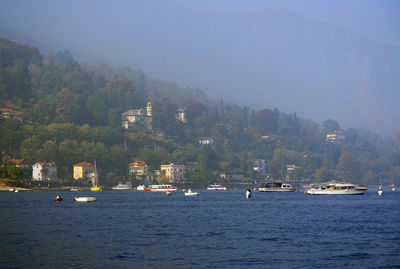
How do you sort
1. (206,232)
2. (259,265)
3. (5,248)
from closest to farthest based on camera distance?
(259,265) → (5,248) → (206,232)

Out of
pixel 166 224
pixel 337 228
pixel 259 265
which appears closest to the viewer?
pixel 259 265

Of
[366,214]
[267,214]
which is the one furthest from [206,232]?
[366,214]

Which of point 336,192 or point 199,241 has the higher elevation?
point 336,192

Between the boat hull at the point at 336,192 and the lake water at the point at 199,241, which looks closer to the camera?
the lake water at the point at 199,241

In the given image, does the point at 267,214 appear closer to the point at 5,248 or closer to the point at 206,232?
the point at 206,232

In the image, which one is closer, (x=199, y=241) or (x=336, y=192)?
(x=199, y=241)

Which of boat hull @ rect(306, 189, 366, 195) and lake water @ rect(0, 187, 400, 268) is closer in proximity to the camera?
lake water @ rect(0, 187, 400, 268)

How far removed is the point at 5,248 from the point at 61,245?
451 cm

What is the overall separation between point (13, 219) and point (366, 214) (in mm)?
46989

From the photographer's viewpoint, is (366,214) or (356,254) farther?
(366,214)

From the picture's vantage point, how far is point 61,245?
1961 inches

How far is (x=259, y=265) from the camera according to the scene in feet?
135

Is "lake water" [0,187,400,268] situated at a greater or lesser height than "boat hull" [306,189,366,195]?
lesser

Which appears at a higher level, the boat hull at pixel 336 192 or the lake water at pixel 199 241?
the boat hull at pixel 336 192
